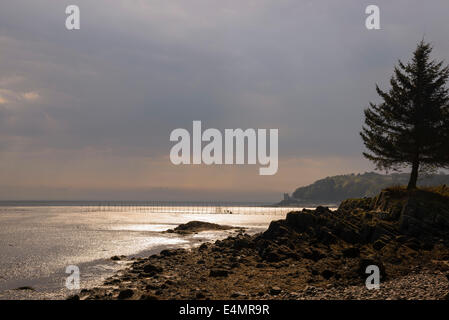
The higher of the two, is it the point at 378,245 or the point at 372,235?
the point at 372,235

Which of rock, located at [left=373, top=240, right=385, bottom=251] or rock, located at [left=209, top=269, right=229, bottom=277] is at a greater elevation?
rock, located at [left=373, top=240, right=385, bottom=251]

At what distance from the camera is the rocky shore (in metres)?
17.9

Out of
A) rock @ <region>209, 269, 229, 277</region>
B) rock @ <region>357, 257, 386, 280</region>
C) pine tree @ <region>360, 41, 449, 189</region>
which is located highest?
pine tree @ <region>360, 41, 449, 189</region>

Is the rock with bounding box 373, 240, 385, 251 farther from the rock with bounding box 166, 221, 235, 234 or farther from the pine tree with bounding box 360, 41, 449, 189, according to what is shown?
the rock with bounding box 166, 221, 235, 234

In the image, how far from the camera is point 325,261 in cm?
2458

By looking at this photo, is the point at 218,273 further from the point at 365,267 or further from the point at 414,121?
the point at 414,121

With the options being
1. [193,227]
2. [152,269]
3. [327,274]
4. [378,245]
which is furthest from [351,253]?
[193,227]

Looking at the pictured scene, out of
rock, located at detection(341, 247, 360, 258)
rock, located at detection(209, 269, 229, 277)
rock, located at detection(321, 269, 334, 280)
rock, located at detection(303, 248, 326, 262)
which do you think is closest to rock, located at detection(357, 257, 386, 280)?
rock, located at detection(321, 269, 334, 280)

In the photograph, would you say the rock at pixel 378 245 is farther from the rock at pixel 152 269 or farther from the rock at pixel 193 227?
the rock at pixel 193 227

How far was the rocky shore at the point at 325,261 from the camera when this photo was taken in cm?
1794

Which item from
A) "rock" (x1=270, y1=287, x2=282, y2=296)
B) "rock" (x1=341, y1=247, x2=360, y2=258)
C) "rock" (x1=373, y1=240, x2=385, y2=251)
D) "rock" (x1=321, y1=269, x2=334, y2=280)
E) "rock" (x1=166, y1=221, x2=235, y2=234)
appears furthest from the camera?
"rock" (x1=166, y1=221, x2=235, y2=234)

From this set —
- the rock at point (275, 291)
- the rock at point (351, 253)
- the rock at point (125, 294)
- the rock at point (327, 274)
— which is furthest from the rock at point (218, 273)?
the rock at point (351, 253)
